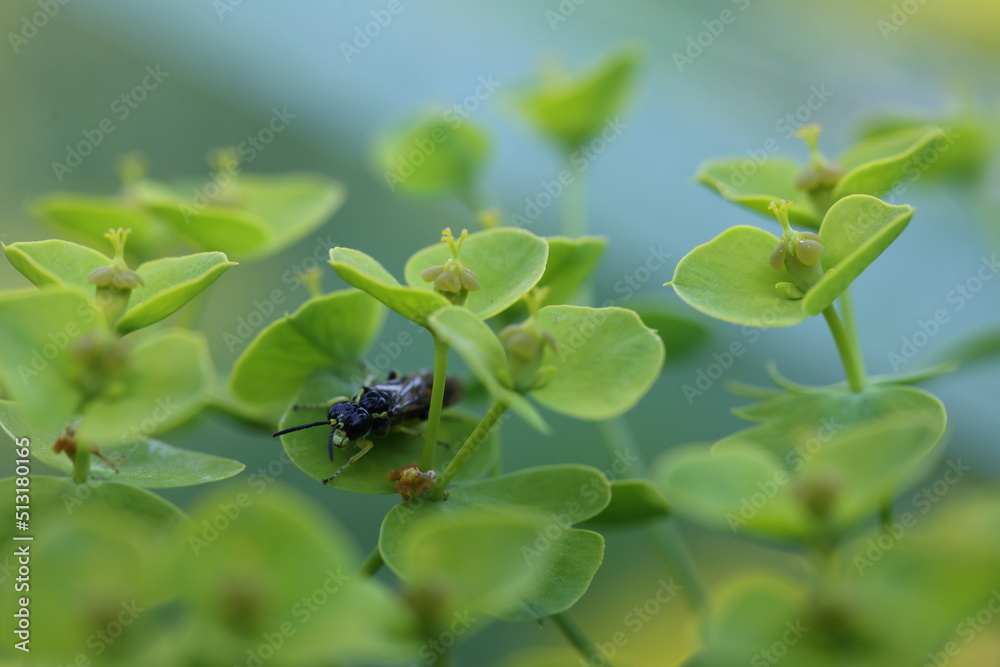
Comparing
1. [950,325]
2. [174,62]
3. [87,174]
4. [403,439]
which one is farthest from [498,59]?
[403,439]

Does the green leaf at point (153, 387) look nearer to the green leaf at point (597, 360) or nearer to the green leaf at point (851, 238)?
the green leaf at point (597, 360)

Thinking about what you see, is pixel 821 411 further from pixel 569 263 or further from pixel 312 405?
pixel 312 405

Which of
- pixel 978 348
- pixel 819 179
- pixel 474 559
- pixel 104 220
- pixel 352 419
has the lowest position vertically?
pixel 104 220

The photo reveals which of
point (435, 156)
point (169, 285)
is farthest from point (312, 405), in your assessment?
point (435, 156)

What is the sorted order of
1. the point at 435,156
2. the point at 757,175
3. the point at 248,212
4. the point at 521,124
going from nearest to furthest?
the point at 757,175
the point at 248,212
the point at 435,156
the point at 521,124

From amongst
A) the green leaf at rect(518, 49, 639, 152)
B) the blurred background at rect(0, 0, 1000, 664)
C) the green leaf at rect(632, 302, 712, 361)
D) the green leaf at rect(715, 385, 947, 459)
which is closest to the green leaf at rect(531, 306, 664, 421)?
the green leaf at rect(715, 385, 947, 459)

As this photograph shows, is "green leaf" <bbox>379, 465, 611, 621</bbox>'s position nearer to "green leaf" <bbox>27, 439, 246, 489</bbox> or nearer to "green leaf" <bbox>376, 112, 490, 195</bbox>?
"green leaf" <bbox>27, 439, 246, 489</bbox>

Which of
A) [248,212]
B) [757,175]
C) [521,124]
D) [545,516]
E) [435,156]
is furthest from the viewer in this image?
[521,124]

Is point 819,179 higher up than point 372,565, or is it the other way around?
point 819,179
